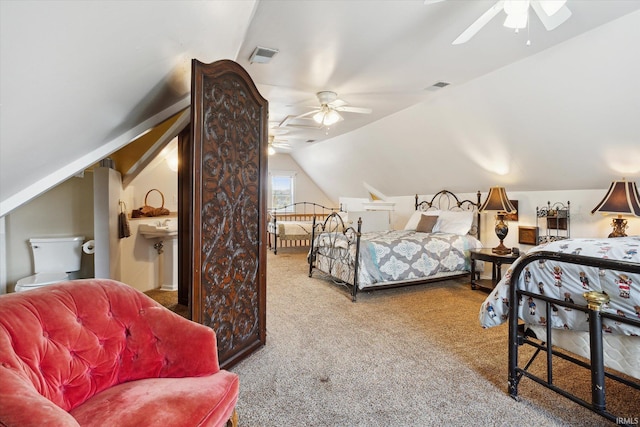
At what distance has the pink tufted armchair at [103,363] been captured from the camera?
104 cm

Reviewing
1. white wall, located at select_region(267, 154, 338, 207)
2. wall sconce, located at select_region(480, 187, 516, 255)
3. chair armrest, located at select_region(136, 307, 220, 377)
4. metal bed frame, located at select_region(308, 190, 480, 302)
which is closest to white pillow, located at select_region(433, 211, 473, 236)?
metal bed frame, located at select_region(308, 190, 480, 302)

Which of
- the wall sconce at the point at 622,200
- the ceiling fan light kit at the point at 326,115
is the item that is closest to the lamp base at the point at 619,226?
the wall sconce at the point at 622,200

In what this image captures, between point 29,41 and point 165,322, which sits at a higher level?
point 29,41

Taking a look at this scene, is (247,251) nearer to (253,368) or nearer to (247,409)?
(253,368)

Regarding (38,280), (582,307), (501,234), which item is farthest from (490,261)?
(38,280)

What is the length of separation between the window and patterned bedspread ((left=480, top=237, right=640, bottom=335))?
23.4 ft

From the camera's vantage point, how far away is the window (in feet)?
28.7

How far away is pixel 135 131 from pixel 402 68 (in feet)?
8.19

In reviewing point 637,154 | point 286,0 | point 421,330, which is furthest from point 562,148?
point 286,0

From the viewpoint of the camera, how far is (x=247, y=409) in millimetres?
1852

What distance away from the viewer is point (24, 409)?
0.84 meters

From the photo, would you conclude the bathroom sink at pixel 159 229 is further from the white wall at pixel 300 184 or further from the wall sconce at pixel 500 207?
the white wall at pixel 300 184

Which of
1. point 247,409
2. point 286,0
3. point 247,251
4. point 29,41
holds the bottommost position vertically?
point 247,409

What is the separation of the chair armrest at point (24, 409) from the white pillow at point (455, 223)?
4.60 meters
